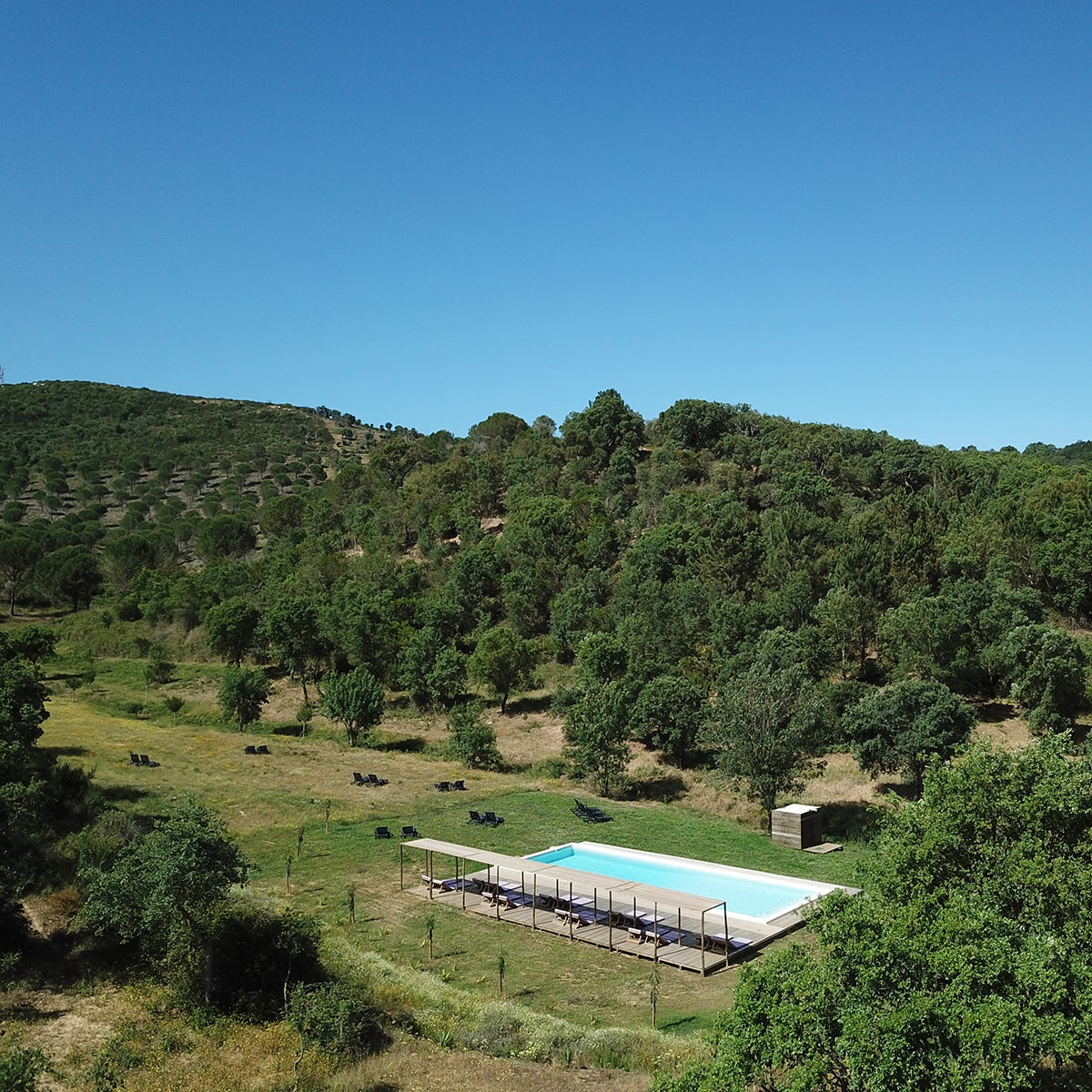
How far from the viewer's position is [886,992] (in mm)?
11453

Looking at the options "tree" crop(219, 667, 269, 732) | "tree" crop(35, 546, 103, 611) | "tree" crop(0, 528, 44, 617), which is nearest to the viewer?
"tree" crop(219, 667, 269, 732)

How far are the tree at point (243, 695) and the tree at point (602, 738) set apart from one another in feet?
73.1

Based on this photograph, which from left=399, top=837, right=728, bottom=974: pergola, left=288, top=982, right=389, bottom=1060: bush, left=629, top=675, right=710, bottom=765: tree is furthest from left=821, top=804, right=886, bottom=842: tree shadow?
left=288, top=982, right=389, bottom=1060: bush

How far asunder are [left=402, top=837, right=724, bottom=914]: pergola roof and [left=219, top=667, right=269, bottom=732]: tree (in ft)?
95.8

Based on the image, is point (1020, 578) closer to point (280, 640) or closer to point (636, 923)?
point (636, 923)

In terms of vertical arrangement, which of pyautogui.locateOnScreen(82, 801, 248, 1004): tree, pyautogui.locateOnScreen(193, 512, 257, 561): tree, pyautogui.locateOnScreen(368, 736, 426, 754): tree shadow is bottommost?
pyautogui.locateOnScreen(368, 736, 426, 754): tree shadow

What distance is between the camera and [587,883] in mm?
24188

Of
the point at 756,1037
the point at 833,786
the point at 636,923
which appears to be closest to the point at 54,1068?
the point at 756,1037

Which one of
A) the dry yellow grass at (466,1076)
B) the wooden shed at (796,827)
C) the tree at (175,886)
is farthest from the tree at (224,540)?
the dry yellow grass at (466,1076)

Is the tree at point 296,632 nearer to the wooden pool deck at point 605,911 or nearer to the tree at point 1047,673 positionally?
the wooden pool deck at point 605,911

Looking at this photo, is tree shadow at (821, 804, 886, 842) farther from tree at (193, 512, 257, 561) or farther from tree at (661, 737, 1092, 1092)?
tree at (193, 512, 257, 561)

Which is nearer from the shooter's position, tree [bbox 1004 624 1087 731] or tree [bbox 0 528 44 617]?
tree [bbox 1004 624 1087 731]

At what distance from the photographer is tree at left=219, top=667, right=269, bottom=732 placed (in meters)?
51.9

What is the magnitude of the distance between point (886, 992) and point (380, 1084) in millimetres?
8148
